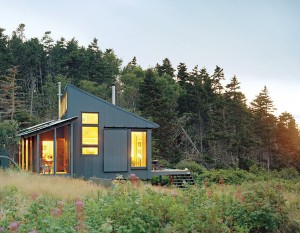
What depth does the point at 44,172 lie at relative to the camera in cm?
1697

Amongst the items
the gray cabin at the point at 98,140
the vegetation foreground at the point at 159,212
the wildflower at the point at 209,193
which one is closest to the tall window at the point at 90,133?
the gray cabin at the point at 98,140

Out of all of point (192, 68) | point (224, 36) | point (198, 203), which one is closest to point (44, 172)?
point (224, 36)

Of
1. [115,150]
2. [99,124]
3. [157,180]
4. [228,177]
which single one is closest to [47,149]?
[99,124]

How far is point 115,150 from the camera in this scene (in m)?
17.7

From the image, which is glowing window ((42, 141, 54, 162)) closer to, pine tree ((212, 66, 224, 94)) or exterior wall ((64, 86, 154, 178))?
exterior wall ((64, 86, 154, 178))

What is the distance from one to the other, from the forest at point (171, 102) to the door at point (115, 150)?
Answer: 39.1 feet

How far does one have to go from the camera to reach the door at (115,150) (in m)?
17.6

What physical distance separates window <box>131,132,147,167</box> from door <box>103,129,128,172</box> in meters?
0.52

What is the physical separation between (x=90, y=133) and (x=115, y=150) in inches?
48.7

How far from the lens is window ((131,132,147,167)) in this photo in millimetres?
18250

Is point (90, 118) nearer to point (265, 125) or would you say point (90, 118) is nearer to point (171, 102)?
point (171, 102)

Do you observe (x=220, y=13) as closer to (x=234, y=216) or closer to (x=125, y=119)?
(x=125, y=119)

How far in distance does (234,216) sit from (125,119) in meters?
11.6

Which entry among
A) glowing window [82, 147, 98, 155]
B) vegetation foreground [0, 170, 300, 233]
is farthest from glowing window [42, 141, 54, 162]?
vegetation foreground [0, 170, 300, 233]
